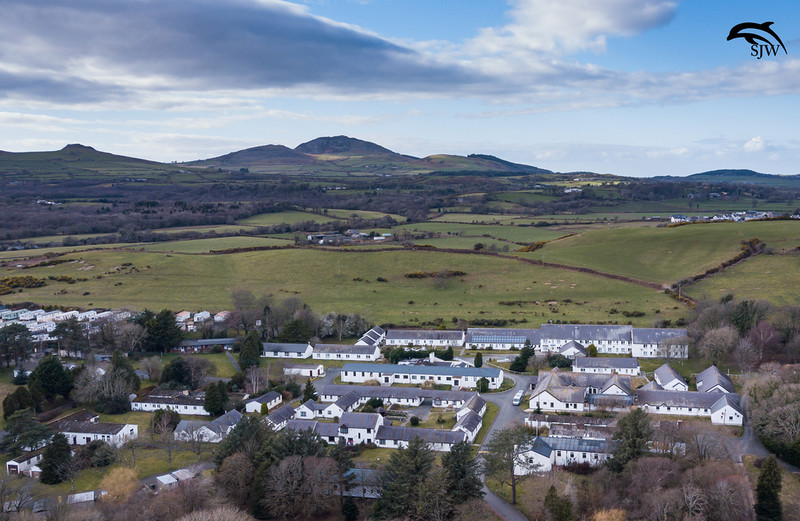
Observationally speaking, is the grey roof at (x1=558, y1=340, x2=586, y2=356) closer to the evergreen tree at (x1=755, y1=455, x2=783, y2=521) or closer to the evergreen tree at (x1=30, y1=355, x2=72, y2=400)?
the evergreen tree at (x1=755, y1=455, x2=783, y2=521)

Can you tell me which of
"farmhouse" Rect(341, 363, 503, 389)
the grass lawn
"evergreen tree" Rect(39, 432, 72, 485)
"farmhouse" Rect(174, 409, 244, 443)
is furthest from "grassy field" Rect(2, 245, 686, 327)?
"evergreen tree" Rect(39, 432, 72, 485)

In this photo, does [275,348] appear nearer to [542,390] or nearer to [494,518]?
[542,390]

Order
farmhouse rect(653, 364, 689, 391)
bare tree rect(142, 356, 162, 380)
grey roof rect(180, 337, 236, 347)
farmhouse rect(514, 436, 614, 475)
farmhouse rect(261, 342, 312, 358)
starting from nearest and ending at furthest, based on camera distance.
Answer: farmhouse rect(514, 436, 614, 475) < farmhouse rect(653, 364, 689, 391) < bare tree rect(142, 356, 162, 380) < farmhouse rect(261, 342, 312, 358) < grey roof rect(180, 337, 236, 347)

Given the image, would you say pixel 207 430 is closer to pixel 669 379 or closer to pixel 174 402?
pixel 174 402

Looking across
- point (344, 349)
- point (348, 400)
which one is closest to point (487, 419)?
point (348, 400)

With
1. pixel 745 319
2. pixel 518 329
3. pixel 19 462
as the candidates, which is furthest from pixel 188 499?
pixel 745 319

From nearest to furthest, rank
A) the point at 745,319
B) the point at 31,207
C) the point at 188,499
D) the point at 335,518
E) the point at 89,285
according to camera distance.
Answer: the point at 188,499
the point at 335,518
the point at 745,319
the point at 89,285
the point at 31,207

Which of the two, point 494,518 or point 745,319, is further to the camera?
point 745,319
